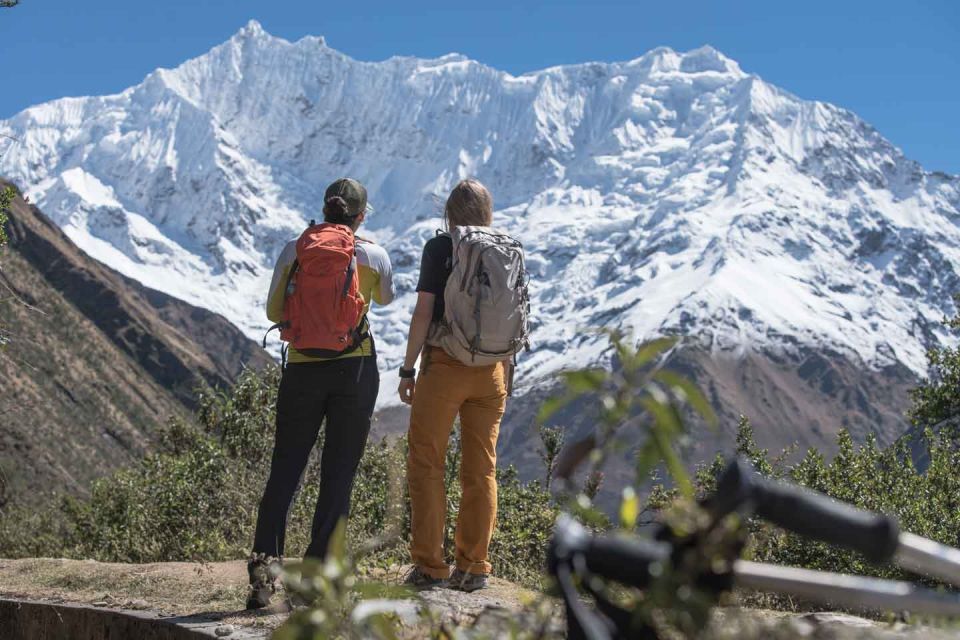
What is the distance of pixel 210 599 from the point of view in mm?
6559

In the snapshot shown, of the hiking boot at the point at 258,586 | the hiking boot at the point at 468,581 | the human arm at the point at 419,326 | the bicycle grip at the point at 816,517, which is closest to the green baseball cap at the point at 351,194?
the human arm at the point at 419,326

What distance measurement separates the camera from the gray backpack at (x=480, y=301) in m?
6.27

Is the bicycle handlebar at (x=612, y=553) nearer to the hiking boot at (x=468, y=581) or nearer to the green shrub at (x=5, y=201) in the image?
the hiking boot at (x=468, y=581)

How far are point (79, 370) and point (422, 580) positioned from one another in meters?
96.5

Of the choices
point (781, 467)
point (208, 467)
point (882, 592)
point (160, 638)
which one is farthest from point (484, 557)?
point (781, 467)

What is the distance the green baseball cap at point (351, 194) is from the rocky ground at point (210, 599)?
6.54 ft

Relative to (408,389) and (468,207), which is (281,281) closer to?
(408,389)

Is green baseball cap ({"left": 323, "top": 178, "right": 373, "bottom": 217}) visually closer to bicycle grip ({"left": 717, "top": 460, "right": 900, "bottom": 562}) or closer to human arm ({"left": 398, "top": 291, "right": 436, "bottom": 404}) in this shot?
human arm ({"left": 398, "top": 291, "right": 436, "bottom": 404})

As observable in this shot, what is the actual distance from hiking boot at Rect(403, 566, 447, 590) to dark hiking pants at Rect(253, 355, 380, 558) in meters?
0.54

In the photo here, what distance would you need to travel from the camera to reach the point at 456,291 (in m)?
6.30

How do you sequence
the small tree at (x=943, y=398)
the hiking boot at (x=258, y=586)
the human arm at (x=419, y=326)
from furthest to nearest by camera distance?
the small tree at (x=943, y=398) → the human arm at (x=419, y=326) → the hiking boot at (x=258, y=586)

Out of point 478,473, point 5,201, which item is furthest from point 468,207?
point 5,201

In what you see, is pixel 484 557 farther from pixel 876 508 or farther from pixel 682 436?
pixel 876 508

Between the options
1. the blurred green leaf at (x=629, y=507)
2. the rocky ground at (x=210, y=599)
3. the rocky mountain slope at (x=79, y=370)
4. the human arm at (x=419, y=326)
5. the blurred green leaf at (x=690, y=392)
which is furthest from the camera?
the rocky mountain slope at (x=79, y=370)
